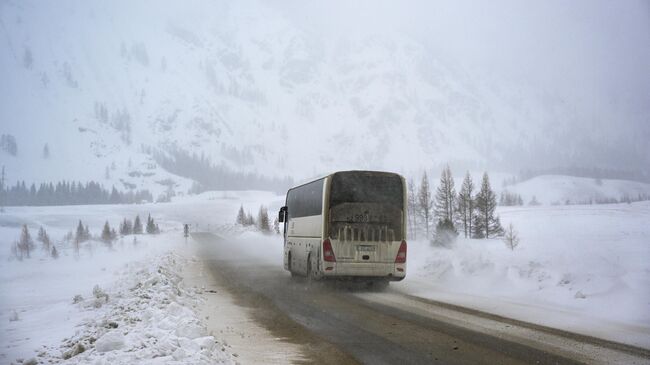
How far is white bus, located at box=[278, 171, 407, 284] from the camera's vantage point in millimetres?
16484

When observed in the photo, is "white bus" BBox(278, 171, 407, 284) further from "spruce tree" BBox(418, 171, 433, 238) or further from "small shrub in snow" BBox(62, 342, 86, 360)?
"spruce tree" BBox(418, 171, 433, 238)

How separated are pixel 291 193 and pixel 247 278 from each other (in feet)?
15.1

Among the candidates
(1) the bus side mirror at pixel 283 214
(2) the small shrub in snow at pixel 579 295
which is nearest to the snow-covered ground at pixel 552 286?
(2) the small shrub in snow at pixel 579 295

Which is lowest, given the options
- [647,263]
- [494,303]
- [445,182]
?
[494,303]

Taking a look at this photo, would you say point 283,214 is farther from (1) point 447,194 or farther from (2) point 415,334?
(1) point 447,194

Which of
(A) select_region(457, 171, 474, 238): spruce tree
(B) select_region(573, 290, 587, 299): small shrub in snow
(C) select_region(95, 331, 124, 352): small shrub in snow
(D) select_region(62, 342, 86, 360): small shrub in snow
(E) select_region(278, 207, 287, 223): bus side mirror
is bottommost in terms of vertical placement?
(B) select_region(573, 290, 587, 299): small shrub in snow

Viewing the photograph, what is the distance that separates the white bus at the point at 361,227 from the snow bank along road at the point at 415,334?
1.70m

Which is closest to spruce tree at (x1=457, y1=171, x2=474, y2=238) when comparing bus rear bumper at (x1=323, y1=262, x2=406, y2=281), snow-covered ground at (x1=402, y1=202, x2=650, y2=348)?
snow-covered ground at (x1=402, y1=202, x2=650, y2=348)

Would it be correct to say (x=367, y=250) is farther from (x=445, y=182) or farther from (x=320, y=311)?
(x=445, y=182)

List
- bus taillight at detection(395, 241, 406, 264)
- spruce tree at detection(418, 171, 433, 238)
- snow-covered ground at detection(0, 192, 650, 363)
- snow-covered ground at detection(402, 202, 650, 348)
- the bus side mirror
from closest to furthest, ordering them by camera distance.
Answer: snow-covered ground at detection(0, 192, 650, 363) < snow-covered ground at detection(402, 202, 650, 348) < bus taillight at detection(395, 241, 406, 264) < the bus side mirror < spruce tree at detection(418, 171, 433, 238)

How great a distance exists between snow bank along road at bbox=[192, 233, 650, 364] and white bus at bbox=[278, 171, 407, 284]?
1.70 m

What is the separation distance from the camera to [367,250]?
16.5 m

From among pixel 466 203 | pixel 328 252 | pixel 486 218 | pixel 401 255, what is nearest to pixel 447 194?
pixel 466 203

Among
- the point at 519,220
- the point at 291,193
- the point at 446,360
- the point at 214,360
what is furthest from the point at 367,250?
the point at 519,220
